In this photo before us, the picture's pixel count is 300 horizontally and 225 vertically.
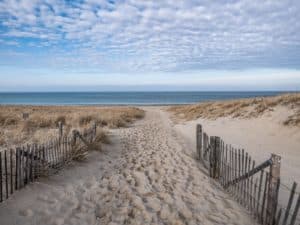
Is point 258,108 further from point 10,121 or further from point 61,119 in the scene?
point 10,121

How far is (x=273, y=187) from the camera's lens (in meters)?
4.76

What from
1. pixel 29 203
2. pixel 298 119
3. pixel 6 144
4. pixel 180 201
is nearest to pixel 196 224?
pixel 180 201

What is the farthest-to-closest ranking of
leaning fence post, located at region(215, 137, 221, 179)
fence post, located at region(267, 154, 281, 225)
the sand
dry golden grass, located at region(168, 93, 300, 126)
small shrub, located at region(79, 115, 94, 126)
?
small shrub, located at region(79, 115, 94, 126) < dry golden grass, located at region(168, 93, 300, 126) < the sand < leaning fence post, located at region(215, 137, 221, 179) < fence post, located at region(267, 154, 281, 225)

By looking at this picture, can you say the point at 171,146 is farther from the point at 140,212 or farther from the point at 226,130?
the point at 140,212

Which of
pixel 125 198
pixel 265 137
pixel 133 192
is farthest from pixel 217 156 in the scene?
pixel 265 137

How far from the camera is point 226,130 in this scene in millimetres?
17078

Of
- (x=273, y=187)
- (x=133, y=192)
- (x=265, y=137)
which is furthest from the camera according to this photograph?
(x=265, y=137)

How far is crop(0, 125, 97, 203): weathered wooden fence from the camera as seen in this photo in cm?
571

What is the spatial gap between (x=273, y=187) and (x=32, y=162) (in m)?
4.85

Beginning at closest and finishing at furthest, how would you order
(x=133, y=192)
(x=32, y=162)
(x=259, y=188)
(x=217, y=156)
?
(x=259, y=188)
(x=32, y=162)
(x=133, y=192)
(x=217, y=156)

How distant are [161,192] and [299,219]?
2820mm

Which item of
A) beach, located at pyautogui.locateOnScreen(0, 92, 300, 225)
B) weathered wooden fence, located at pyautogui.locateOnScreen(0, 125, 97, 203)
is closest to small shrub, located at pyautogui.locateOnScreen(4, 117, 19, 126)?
beach, located at pyautogui.locateOnScreen(0, 92, 300, 225)

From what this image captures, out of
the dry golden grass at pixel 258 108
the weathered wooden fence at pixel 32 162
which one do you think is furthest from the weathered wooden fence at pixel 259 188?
the dry golden grass at pixel 258 108

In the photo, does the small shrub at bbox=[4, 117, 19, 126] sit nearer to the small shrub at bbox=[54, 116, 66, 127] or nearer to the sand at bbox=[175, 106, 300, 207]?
the small shrub at bbox=[54, 116, 66, 127]
